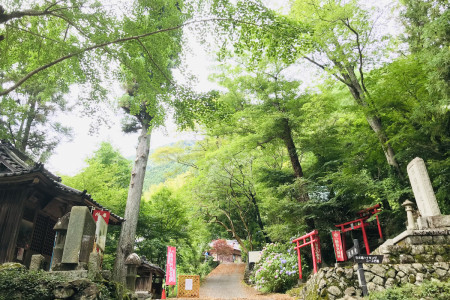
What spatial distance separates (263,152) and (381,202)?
6.77 m

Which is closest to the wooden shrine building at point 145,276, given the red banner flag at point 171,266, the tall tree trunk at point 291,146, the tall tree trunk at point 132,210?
the red banner flag at point 171,266

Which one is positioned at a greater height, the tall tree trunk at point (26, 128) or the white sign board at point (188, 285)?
the tall tree trunk at point (26, 128)

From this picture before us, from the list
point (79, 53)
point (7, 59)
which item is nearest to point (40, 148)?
point (7, 59)

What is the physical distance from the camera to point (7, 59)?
23.4 feet

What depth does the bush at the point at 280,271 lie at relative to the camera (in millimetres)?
12812

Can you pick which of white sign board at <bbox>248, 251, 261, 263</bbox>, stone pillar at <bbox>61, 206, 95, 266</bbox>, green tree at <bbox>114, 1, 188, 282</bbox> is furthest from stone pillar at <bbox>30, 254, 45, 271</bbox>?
white sign board at <bbox>248, 251, 261, 263</bbox>

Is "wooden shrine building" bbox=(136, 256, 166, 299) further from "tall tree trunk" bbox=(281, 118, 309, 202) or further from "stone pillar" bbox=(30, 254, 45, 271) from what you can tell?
"tall tree trunk" bbox=(281, 118, 309, 202)

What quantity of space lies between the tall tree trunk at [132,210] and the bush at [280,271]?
689 centimetres

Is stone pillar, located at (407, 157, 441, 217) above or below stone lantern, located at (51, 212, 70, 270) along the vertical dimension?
above

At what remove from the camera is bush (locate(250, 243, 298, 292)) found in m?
12.8

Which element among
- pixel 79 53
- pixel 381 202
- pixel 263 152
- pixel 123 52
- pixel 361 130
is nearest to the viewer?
pixel 79 53

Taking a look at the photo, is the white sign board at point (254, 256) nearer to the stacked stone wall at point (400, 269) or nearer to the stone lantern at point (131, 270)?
the stacked stone wall at point (400, 269)

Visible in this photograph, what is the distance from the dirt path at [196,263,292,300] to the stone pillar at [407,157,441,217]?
8.01 m

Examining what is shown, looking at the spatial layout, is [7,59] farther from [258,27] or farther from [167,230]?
[167,230]
